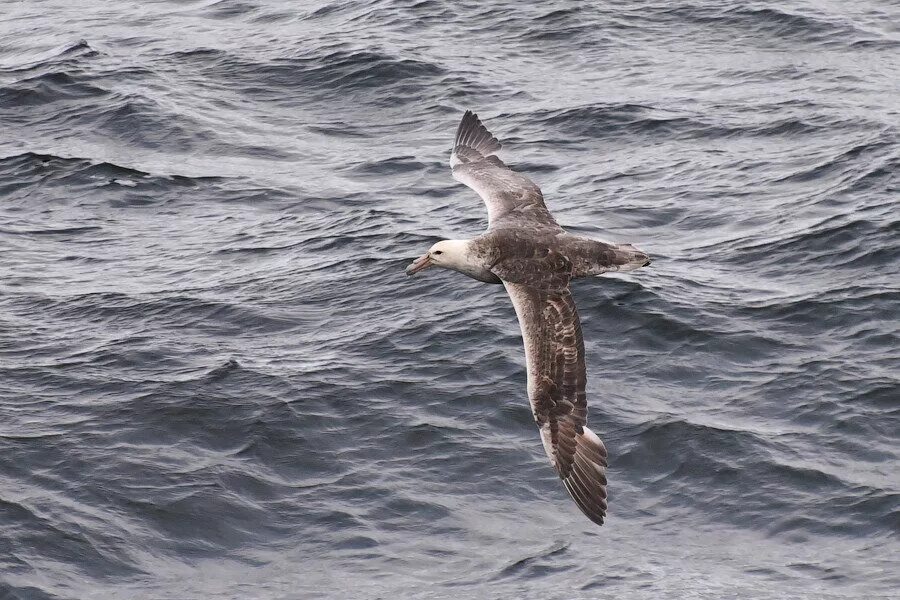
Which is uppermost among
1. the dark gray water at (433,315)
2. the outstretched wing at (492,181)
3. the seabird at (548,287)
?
the outstretched wing at (492,181)

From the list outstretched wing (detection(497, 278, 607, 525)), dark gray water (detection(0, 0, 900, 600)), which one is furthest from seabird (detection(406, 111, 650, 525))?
dark gray water (detection(0, 0, 900, 600))

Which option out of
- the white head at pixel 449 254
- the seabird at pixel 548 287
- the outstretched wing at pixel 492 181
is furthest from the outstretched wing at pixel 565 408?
the outstretched wing at pixel 492 181

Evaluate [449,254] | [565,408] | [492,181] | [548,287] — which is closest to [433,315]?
[492,181]

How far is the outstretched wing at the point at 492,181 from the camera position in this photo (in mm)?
18547

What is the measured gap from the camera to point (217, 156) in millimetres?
28203

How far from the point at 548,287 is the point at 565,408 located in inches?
63.4

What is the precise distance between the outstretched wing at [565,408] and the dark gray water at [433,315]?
141cm

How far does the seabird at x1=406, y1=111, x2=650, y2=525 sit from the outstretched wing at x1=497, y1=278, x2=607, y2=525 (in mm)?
11

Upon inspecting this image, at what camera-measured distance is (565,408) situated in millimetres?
15648

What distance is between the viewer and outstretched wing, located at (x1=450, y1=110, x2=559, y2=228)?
1855 cm

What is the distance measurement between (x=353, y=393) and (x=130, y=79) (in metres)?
15.2

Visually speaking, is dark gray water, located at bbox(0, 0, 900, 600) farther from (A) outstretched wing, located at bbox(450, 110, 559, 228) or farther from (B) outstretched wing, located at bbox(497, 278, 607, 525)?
(A) outstretched wing, located at bbox(450, 110, 559, 228)

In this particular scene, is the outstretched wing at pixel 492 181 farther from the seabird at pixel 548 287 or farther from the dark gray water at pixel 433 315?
the dark gray water at pixel 433 315

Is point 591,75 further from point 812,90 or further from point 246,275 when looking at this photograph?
point 246,275
